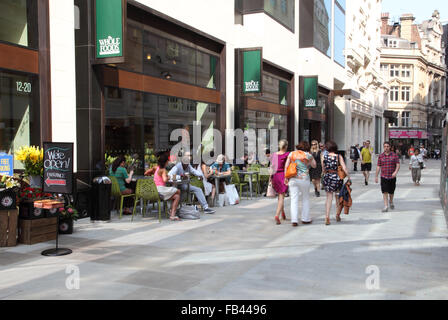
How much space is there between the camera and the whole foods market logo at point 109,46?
9.36 metres

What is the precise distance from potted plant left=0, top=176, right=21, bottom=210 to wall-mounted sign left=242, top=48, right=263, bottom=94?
35.1ft

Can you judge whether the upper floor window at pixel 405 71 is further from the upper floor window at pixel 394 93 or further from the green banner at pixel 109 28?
the green banner at pixel 109 28

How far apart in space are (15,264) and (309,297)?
393 centimetres

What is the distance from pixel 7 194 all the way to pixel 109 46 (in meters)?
4.01

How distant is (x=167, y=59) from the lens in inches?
510

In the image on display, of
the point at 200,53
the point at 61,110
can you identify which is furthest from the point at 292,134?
the point at 61,110

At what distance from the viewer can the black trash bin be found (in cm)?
916

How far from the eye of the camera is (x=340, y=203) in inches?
365

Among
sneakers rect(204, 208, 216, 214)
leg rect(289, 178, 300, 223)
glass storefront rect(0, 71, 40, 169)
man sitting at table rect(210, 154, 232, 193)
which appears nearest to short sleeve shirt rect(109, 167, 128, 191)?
glass storefront rect(0, 71, 40, 169)

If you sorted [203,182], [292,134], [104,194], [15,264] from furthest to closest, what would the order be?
1. [292,134]
2. [203,182]
3. [104,194]
4. [15,264]

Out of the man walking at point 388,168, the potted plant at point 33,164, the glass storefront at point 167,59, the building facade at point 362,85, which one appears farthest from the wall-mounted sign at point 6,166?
the building facade at point 362,85

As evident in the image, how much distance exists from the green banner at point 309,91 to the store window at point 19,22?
15958 millimetres

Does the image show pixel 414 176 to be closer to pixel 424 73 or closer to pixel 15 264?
pixel 15 264

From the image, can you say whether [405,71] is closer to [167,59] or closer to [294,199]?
[167,59]
